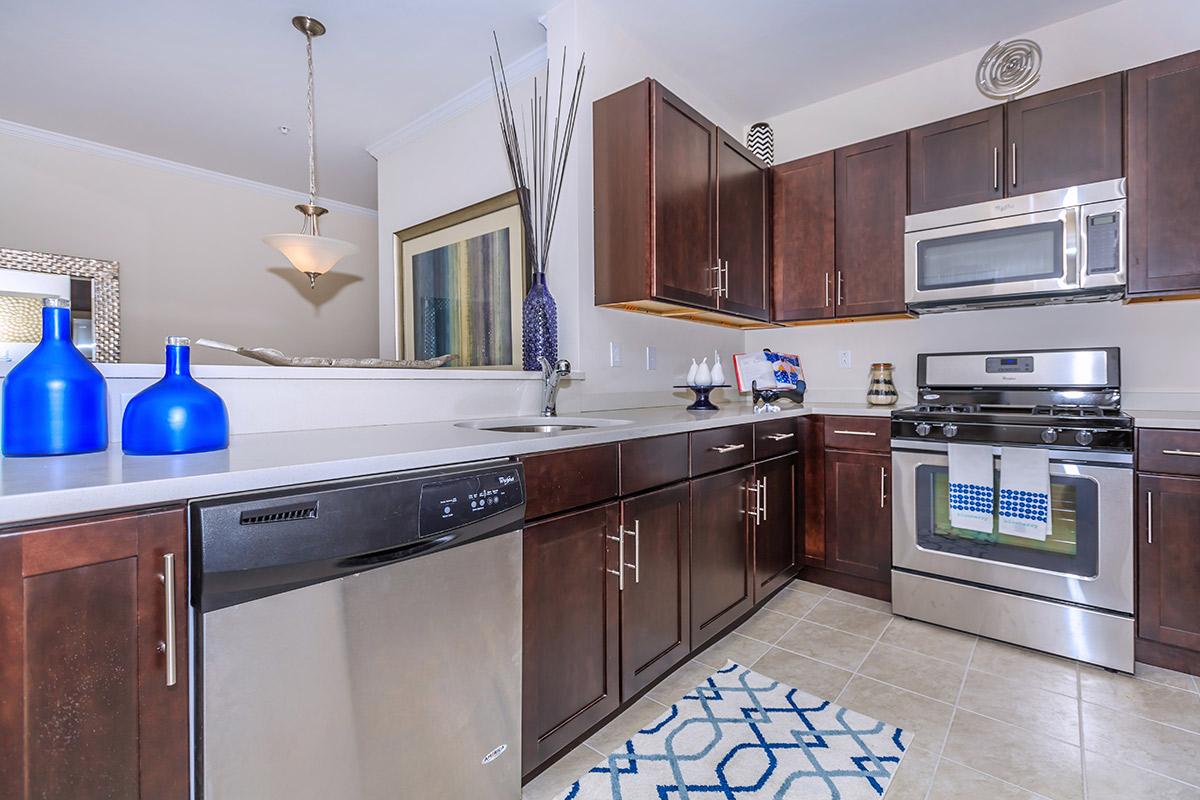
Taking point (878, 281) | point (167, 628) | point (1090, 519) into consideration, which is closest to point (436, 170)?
point (878, 281)

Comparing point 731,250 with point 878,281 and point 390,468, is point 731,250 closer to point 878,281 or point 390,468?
point 878,281

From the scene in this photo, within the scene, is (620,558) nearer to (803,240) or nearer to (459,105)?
(803,240)

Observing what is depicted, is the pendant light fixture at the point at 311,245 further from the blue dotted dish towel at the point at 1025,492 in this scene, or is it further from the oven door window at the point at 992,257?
the blue dotted dish towel at the point at 1025,492

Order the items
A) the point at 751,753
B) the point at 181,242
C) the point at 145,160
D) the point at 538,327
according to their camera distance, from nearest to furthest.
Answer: the point at 751,753, the point at 538,327, the point at 145,160, the point at 181,242

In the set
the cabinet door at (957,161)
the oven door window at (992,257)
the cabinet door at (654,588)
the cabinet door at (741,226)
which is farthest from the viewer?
the cabinet door at (741,226)

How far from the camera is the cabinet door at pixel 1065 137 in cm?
223

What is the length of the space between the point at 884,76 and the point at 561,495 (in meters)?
3.07

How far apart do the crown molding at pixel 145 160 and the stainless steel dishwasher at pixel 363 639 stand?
4426 mm

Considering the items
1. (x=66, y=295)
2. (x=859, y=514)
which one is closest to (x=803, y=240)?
(x=859, y=514)

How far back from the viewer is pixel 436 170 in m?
3.34

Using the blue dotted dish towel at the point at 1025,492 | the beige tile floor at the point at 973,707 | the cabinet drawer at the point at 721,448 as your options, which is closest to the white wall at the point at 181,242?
Answer: the cabinet drawer at the point at 721,448

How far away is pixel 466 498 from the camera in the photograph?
1.14 m

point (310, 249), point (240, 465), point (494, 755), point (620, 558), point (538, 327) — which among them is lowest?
point (494, 755)

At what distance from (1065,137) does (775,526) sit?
207 cm
